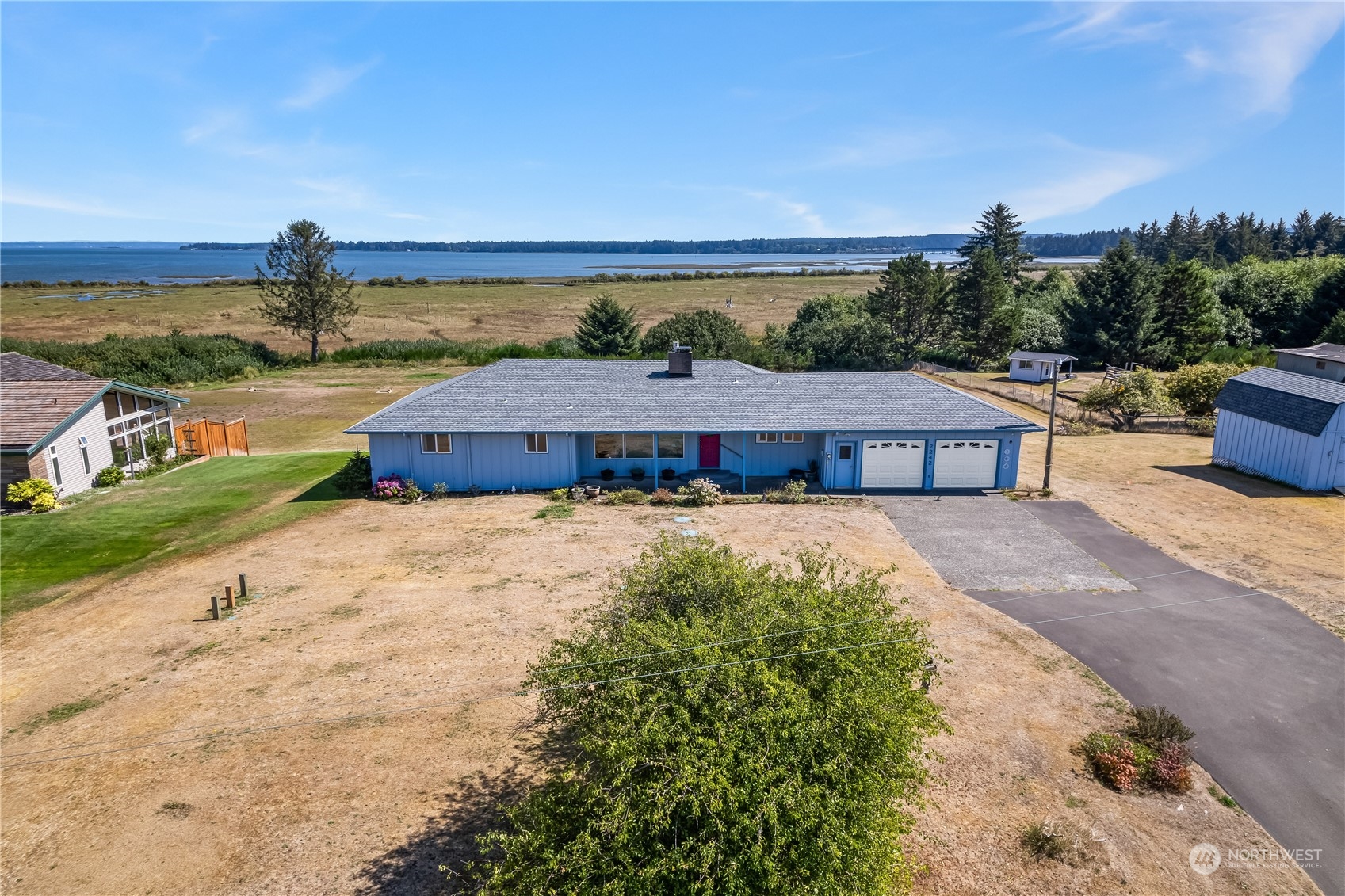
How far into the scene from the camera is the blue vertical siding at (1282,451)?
93.0 ft

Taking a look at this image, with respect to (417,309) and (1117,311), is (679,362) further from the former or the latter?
(417,309)

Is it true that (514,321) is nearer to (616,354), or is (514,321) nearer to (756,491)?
(616,354)

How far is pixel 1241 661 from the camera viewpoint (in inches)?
645

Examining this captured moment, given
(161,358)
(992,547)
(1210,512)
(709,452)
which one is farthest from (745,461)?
(161,358)

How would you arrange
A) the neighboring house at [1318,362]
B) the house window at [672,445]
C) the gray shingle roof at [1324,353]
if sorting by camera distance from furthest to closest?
the gray shingle roof at [1324,353]
the neighboring house at [1318,362]
the house window at [672,445]

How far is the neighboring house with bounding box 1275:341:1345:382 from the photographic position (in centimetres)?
3212

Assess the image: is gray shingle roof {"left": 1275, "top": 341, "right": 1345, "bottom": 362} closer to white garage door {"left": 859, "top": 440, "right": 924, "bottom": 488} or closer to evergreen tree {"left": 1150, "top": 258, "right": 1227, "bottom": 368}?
white garage door {"left": 859, "top": 440, "right": 924, "bottom": 488}

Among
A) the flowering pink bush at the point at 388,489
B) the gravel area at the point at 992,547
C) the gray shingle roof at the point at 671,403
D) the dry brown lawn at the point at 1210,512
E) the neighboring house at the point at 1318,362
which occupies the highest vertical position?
the neighboring house at the point at 1318,362

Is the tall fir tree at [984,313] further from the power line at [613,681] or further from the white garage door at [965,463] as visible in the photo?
the power line at [613,681]

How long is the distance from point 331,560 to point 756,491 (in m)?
15.4

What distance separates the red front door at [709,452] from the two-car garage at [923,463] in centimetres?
585

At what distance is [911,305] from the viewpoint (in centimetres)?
6400

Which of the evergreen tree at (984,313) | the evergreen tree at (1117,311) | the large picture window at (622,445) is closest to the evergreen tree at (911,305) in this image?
the evergreen tree at (984,313)

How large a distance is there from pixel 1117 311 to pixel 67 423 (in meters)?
65.2
